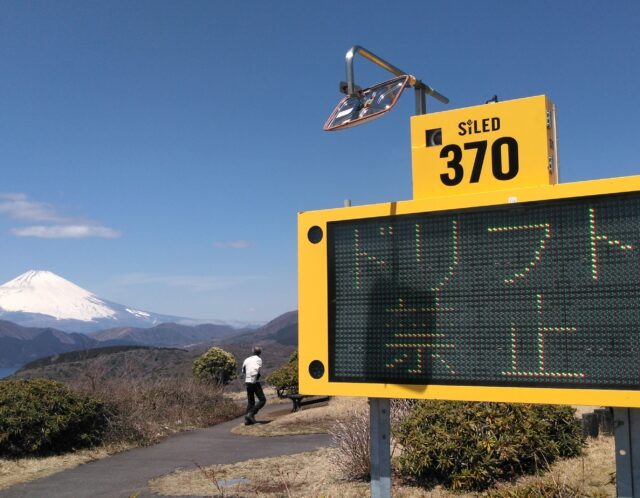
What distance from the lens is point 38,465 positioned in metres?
10.5

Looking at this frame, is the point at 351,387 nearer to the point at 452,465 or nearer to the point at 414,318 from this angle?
the point at 414,318

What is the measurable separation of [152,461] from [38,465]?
170cm

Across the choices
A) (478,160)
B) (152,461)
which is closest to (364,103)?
(478,160)

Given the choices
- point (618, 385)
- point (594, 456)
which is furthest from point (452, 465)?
point (618, 385)

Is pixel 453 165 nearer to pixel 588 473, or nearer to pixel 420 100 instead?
pixel 420 100

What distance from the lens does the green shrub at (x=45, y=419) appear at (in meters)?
10.9

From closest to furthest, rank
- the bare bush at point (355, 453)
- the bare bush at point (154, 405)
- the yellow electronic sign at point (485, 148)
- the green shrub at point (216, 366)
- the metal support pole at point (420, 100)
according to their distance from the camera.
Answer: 1. the yellow electronic sign at point (485, 148)
2. the metal support pole at point (420, 100)
3. the bare bush at point (355, 453)
4. the bare bush at point (154, 405)
5. the green shrub at point (216, 366)

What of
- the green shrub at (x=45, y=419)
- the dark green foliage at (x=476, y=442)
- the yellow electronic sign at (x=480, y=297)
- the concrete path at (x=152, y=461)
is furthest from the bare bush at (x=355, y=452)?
the green shrub at (x=45, y=419)

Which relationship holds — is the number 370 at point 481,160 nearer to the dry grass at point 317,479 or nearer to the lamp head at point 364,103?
the lamp head at point 364,103

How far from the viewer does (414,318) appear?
3584mm

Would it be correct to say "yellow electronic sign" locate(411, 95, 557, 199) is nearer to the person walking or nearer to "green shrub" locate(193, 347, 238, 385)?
the person walking

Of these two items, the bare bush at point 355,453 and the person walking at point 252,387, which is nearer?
the bare bush at point 355,453

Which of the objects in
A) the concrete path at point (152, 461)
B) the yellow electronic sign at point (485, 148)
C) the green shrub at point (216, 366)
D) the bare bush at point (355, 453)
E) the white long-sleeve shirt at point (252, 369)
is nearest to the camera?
the yellow electronic sign at point (485, 148)

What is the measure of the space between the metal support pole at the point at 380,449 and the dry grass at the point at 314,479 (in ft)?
8.18
